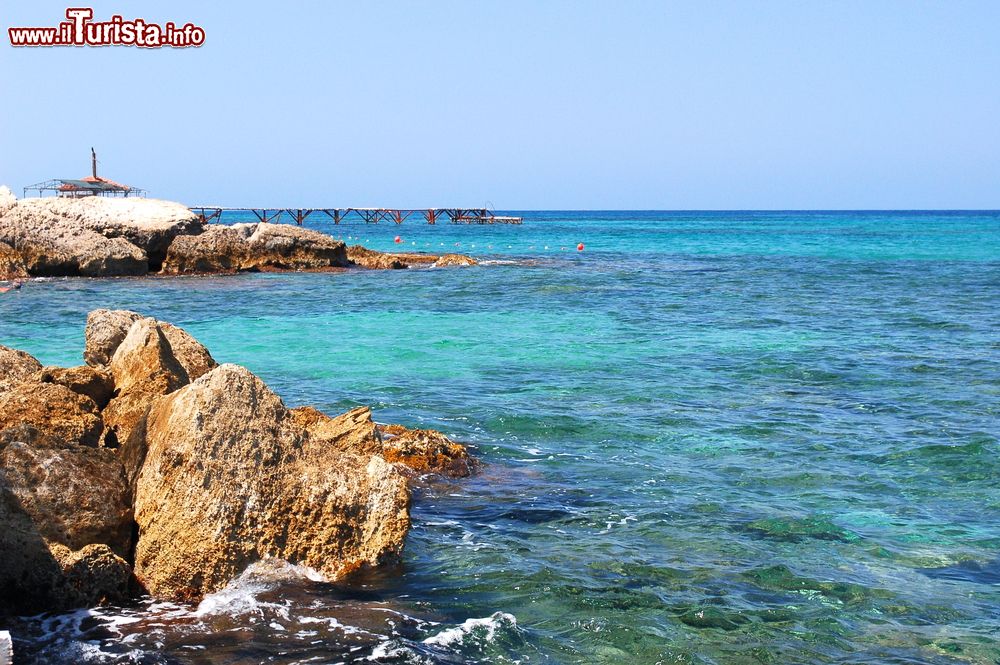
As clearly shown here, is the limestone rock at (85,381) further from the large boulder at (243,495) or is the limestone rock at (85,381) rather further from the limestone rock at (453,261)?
the limestone rock at (453,261)

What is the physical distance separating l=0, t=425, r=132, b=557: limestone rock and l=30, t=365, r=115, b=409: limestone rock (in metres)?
1.79

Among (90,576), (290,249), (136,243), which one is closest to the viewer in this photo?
(90,576)

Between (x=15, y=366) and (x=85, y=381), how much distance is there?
1017 mm

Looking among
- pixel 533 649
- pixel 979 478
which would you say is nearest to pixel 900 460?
pixel 979 478

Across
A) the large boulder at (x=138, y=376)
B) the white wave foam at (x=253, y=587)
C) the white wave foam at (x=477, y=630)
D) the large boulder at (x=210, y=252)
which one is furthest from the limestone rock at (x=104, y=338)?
the large boulder at (x=210, y=252)

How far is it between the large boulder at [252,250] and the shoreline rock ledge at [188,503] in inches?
1039

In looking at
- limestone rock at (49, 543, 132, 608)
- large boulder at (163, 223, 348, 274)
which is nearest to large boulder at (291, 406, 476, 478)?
limestone rock at (49, 543, 132, 608)

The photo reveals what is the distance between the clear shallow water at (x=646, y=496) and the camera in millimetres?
A: 5441

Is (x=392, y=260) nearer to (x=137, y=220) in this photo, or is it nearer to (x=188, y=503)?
(x=137, y=220)

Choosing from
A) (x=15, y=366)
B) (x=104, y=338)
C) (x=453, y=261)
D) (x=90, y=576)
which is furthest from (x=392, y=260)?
(x=90, y=576)

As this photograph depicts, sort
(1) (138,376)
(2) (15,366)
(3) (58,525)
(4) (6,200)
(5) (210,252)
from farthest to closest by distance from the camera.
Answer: (5) (210,252)
(4) (6,200)
(2) (15,366)
(1) (138,376)
(3) (58,525)

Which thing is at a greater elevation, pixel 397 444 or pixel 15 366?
pixel 15 366

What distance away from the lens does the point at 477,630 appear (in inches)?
220

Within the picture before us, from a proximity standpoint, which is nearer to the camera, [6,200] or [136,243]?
[6,200]
